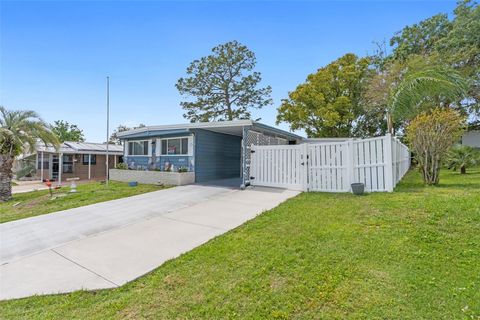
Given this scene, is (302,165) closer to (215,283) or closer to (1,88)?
(215,283)

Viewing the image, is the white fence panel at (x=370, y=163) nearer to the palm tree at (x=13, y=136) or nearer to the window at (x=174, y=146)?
the window at (x=174, y=146)

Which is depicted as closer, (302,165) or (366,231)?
(366,231)

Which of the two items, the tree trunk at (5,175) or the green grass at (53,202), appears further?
the tree trunk at (5,175)

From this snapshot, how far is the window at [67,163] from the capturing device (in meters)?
19.2

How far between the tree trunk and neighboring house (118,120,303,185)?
534cm

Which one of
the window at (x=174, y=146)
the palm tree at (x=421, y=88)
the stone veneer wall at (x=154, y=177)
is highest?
the palm tree at (x=421, y=88)

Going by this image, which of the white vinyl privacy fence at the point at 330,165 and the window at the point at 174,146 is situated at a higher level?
the window at the point at 174,146

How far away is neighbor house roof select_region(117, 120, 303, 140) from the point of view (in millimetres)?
9656

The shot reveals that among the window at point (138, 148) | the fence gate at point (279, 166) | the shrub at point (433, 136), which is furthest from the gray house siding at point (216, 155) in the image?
the shrub at point (433, 136)

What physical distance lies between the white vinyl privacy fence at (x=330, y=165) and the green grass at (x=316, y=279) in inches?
108

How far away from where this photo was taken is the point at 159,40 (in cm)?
1083

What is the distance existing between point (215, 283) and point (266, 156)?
22.3ft

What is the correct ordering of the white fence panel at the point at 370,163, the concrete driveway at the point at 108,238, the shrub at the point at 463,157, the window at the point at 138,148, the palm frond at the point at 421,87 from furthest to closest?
the window at the point at 138,148, the shrub at the point at 463,157, the palm frond at the point at 421,87, the white fence panel at the point at 370,163, the concrete driveway at the point at 108,238

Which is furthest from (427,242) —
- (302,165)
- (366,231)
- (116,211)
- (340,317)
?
(116,211)
